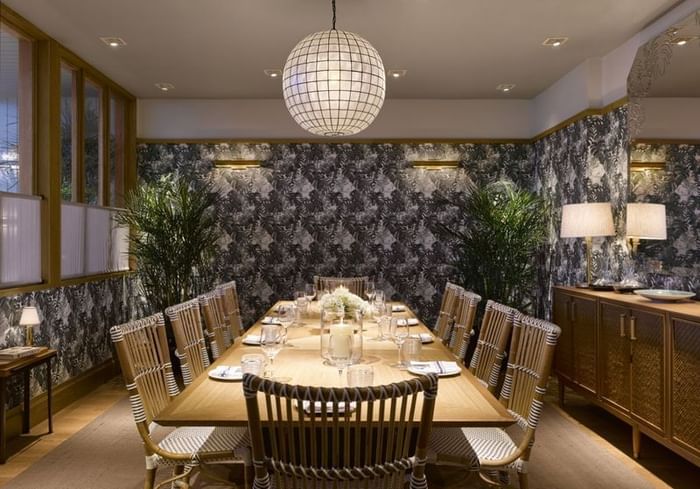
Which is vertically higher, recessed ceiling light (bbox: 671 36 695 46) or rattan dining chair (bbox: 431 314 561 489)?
recessed ceiling light (bbox: 671 36 695 46)

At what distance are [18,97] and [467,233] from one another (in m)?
4.54

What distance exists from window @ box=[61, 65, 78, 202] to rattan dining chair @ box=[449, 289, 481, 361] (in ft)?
11.2

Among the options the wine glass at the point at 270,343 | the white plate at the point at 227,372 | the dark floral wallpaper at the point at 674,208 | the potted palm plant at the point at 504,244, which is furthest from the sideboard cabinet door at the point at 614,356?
the white plate at the point at 227,372

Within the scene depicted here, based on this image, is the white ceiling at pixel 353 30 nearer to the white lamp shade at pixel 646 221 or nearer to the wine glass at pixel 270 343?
the white lamp shade at pixel 646 221

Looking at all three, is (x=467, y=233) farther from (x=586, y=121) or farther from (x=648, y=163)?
(x=648, y=163)

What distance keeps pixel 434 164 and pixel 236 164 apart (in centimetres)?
224

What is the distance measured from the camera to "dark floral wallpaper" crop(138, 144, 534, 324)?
6746 mm

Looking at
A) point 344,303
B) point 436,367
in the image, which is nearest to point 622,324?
point 344,303

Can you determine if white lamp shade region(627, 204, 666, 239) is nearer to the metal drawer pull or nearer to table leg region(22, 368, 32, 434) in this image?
the metal drawer pull

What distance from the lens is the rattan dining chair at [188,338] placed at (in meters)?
2.93

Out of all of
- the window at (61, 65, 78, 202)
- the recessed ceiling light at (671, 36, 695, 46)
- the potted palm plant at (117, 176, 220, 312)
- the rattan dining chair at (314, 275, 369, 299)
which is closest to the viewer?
the recessed ceiling light at (671, 36, 695, 46)

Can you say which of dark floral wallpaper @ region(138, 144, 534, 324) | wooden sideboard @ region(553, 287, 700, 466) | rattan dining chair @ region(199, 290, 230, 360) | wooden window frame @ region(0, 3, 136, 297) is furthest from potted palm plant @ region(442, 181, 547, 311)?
wooden window frame @ region(0, 3, 136, 297)

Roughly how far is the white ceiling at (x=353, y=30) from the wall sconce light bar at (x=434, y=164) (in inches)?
39.5

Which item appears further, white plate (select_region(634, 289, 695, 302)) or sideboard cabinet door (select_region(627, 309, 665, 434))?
white plate (select_region(634, 289, 695, 302))
